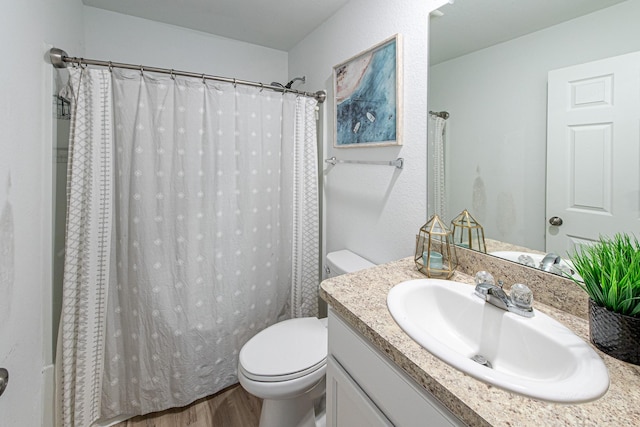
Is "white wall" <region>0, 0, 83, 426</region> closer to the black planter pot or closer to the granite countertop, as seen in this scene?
the granite countertop

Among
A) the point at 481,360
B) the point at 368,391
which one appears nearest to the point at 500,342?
the point at 481,360

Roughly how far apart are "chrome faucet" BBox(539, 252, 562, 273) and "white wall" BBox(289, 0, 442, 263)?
1.55ft

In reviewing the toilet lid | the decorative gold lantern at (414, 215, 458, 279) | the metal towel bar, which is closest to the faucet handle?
the decorative gold lantern at (414, 215, 458, 279)

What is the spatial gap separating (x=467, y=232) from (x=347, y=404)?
2.49 feet

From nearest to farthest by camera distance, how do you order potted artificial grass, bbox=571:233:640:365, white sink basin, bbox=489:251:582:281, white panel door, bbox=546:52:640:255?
1. potted artificial grass, bbox=571:233:640:365
2. white panel door, bbox=546:52:640:255
3. white sink basin, bbox=489:251:582:281

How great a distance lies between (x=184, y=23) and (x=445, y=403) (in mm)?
2454

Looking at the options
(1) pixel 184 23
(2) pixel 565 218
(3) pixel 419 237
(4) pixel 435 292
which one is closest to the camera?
(2) pixel 565 218

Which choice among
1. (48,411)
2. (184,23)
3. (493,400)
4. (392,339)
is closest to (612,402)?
(493,400)

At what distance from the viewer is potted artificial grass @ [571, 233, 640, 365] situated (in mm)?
570

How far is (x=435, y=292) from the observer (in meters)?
0.94

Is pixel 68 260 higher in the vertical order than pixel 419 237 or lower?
lower

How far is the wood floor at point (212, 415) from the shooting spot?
59.5 inches

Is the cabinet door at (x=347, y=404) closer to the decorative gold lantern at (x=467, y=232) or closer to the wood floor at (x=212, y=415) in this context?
the decorative gold lantern at (x=467, y=232)

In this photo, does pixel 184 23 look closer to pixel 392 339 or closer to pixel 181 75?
pixel 181 75
